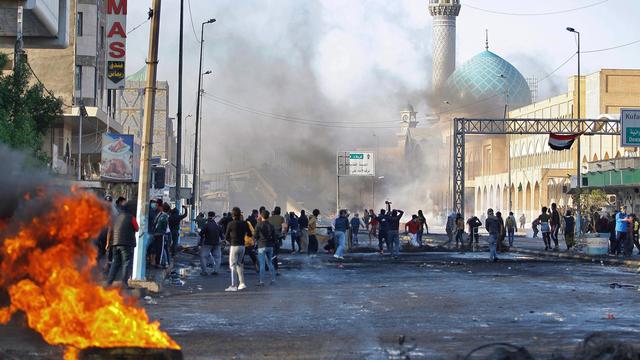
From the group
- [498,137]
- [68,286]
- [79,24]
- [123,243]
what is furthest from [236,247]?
[498,137]

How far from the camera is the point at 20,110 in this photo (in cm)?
2684

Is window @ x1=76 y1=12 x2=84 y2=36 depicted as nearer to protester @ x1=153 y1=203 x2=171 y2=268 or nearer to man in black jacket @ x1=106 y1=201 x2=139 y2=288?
protester @ x1=153 y1=203 x2=171 y2=268

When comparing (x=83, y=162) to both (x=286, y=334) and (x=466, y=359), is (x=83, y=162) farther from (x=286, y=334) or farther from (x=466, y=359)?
(x=466, y=359)

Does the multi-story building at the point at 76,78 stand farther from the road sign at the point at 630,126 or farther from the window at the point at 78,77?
the road sign at the point at 630,126

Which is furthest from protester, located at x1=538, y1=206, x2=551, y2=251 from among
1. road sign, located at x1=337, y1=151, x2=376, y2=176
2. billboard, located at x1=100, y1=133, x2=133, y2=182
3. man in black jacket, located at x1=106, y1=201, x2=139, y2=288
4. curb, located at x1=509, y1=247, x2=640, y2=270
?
road sign, located at x1=337, y1=151, x2=376, y2=176

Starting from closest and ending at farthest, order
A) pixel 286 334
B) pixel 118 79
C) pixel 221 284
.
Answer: pixel 286 334
pixel 221 284
pixel 118 79

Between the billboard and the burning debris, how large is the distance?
2547 cm

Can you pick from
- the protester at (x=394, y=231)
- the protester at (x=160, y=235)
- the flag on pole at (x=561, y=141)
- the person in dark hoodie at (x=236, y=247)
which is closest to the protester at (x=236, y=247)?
the person in dark hoodie at (x=236, y=247)

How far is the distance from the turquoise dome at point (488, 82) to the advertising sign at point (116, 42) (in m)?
76.9

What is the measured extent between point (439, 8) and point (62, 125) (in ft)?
340

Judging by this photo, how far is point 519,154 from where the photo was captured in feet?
341

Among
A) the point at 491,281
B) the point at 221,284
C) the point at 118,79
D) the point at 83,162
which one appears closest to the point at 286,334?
the point at 221,284

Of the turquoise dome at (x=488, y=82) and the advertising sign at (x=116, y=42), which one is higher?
the turquoise dome at (x=488, y=82)

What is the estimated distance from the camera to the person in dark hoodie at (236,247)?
20375 millimetres
